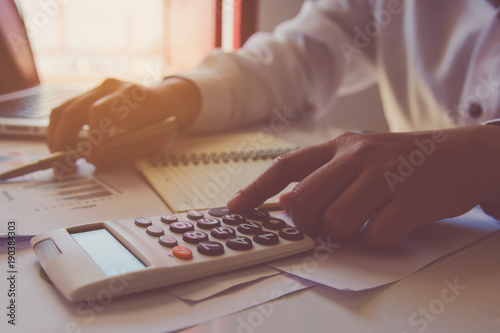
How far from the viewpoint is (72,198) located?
1.36 feet

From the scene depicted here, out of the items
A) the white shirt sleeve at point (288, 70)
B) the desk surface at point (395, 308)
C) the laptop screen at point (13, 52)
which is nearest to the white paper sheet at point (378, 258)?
the desk surface at point (395, 308)

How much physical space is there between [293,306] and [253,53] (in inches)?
25.1

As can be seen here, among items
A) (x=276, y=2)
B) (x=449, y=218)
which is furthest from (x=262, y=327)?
(x=276, y=2)

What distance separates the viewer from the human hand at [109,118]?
512 mm

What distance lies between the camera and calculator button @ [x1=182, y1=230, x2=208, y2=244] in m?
0.30

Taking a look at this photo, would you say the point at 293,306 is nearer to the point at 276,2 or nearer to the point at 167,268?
the point at 167,268

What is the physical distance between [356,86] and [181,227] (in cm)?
77

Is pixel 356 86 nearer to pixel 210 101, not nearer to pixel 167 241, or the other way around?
pixel 210 101

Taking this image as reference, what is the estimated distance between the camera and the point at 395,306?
0.26m

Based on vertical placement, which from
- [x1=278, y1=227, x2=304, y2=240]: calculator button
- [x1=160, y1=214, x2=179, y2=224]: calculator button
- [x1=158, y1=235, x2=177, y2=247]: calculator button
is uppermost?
[x1=158, y1=235, x2=177, y2=247]: calculator button

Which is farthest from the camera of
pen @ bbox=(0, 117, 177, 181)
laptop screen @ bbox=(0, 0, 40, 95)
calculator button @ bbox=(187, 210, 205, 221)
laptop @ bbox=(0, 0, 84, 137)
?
laptop screen @ bbox=(0, 0, 40, 95)

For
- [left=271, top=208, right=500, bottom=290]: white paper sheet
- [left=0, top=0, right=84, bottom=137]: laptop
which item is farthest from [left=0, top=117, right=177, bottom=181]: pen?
[left=271, top=208, right=500, bottom=290]: white paper sheet

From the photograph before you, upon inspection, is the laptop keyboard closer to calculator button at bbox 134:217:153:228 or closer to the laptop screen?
the laptop screen

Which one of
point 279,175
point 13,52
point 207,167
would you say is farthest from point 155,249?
point 13,52
